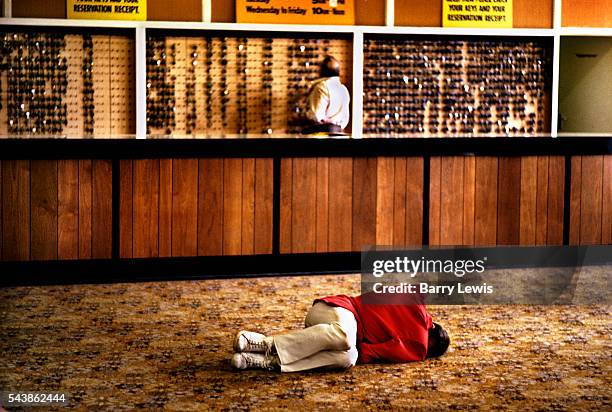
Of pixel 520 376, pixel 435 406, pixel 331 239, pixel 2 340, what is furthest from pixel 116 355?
pixel 331 239

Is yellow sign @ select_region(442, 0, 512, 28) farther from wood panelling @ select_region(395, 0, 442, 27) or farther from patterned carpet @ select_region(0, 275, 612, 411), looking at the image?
patterned carpet @ select_region(0, 275, 612, 411)

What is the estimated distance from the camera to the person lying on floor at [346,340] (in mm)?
5496

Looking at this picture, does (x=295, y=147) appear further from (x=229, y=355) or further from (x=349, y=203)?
(x=229, y=355)

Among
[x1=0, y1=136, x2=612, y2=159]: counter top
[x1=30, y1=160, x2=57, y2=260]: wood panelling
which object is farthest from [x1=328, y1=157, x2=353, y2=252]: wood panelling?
[x1=30, y1=160, x2=57, y2=260]: wood panelling

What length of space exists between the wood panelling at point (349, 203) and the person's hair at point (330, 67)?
187cm

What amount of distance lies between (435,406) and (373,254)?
3910 millimetres

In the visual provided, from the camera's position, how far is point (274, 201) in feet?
27.9

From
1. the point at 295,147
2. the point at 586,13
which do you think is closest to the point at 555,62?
the point at 586,13

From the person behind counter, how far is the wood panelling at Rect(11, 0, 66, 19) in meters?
2.68

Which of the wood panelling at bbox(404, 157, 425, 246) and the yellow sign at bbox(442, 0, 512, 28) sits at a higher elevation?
the yellow sign at bbox(442, 0, 512, 28)

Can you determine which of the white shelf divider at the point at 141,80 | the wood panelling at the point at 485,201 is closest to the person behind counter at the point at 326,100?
the white shelf divider at the point at 141,80

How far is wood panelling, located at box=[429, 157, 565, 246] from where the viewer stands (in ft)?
29.0

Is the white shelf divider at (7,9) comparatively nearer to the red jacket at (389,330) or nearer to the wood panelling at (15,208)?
the wood panelling at (15,208)

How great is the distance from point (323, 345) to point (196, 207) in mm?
3121
